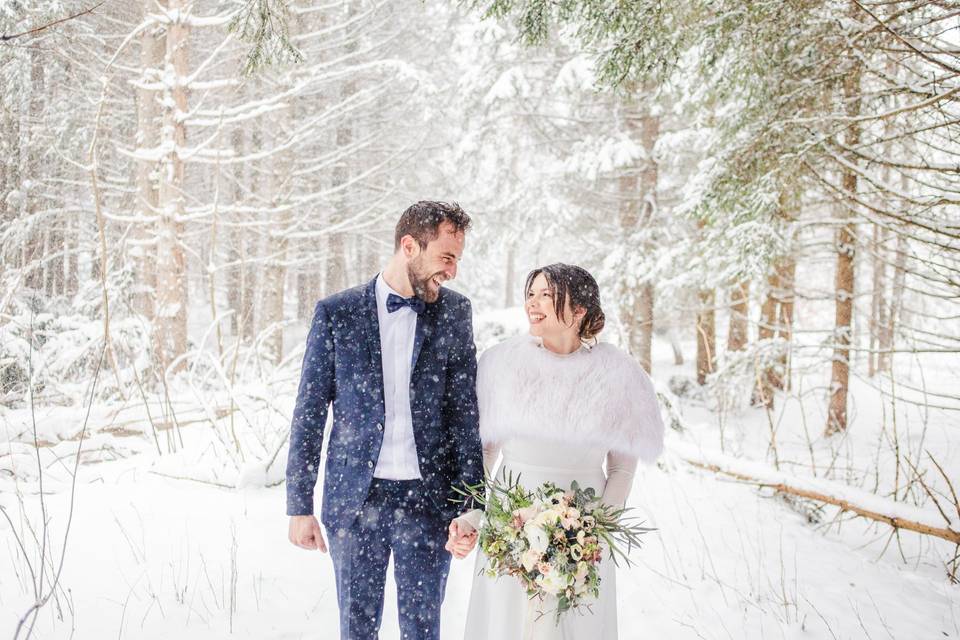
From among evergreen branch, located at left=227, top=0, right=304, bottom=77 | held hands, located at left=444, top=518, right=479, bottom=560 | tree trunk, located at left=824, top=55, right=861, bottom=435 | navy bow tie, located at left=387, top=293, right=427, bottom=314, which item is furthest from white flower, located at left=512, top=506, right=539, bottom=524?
tree trunk, located at left=824, top=55, right=861, bottom=435

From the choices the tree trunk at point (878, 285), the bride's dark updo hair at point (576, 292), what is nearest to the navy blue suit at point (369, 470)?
the bride's dark updo hair at point (576, 292)

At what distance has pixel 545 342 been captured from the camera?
8.29ft

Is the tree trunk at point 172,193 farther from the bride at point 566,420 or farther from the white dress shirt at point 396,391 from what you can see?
the bride at point 566,420

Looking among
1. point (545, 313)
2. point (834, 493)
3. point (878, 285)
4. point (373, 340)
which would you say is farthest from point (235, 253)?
point (878, 285)

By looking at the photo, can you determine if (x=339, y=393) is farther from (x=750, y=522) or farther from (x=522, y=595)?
(x=750, y=522)

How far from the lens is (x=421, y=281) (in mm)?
2328

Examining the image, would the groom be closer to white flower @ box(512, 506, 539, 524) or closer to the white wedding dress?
the white wedding dress

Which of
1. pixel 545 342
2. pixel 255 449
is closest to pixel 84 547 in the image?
pixel 255 449

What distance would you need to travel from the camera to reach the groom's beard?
7.60 feet

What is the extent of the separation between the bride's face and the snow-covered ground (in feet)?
7.18

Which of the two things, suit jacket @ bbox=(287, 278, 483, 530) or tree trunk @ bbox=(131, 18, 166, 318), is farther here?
tree trunk @ bbox=(131, 18, 166, 318)

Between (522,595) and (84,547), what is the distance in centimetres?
305

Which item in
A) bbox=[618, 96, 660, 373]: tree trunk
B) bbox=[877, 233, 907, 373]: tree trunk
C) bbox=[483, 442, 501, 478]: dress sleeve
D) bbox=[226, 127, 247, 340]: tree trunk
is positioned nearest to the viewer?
bbox=[483, 442, 501, 478]: dress sleeve

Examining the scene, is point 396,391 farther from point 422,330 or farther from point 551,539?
point 551,539
